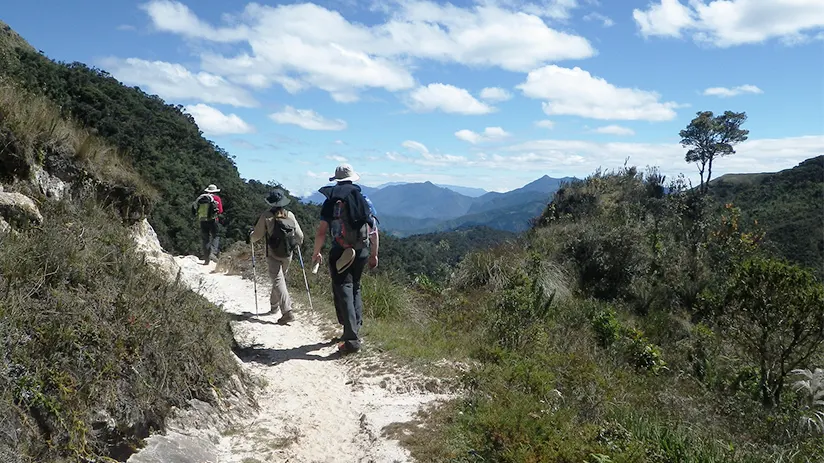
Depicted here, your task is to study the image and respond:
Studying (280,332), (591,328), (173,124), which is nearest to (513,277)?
(591,328)

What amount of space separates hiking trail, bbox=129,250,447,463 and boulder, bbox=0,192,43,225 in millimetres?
1770

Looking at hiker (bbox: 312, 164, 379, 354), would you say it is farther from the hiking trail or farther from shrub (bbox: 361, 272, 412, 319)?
shrub (bbox: 361, 272, 412, 319)

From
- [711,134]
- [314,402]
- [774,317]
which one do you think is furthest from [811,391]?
[711,134]

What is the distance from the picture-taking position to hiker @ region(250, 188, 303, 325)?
7859 millimetres

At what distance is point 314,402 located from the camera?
5234 mm

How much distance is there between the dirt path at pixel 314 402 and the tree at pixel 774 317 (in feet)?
19.9

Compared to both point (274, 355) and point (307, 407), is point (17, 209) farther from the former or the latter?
point (307, 407)

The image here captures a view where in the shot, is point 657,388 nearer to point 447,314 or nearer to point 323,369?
point 447,314

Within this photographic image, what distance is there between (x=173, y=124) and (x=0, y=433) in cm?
4811

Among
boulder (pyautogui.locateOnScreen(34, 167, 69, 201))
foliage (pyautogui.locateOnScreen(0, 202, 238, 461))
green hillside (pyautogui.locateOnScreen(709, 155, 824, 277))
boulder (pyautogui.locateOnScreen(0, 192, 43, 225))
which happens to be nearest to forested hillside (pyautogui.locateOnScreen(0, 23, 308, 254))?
boulder (pyautogui.locateOnScreen(34, 167, 69, 201))

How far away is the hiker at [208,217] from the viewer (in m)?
12.5

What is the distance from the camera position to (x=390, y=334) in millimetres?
6988

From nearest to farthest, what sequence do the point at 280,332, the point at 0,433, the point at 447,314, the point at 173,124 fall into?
1. the point at 0,433
2. the point at 280,332
3. the point at 447,314
4. the point at 173,124

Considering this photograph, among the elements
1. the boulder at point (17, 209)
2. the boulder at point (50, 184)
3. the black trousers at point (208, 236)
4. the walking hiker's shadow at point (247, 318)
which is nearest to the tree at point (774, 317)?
the walking hiker's shadow at point (247, 318)
